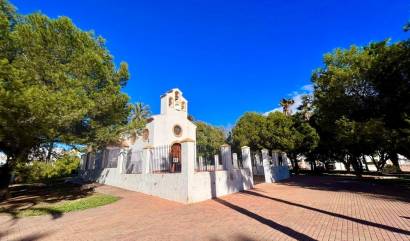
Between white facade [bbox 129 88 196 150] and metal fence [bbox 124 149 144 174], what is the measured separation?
602 cm

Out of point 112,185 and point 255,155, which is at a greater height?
point 255,155

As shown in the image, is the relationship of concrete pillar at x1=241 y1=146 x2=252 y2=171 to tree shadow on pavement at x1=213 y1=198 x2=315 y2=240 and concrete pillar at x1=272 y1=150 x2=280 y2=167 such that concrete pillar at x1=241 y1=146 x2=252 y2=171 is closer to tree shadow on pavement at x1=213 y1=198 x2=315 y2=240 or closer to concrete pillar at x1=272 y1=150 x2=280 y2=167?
→ tree shadow on pavement at x1=213 y1=198 x2=315 y2=240

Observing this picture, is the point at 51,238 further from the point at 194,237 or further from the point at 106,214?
the point at 194,237

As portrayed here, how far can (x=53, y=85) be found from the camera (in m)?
10.4

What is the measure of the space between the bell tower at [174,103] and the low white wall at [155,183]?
8.61 m

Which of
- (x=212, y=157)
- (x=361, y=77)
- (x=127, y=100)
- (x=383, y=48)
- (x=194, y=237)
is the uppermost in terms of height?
(x=383, y=48)

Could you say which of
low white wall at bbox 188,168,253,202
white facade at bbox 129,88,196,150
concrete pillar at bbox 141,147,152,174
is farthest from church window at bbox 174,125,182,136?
concrete pillar at bbox 141,147,152,174

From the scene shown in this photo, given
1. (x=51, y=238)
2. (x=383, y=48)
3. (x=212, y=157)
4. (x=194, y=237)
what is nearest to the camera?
(x=194, y=237)

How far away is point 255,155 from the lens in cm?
2114

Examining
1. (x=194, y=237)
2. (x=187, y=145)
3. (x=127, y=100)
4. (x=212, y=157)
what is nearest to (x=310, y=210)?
(x=194, y=237)

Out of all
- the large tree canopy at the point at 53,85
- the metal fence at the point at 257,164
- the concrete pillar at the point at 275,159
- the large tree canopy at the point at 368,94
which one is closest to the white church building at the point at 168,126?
the metal fence at the point at 257,164

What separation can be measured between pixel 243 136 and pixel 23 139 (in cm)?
2575

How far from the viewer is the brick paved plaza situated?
17.7 ft

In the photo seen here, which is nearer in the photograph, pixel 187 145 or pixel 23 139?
pixel 23 139
